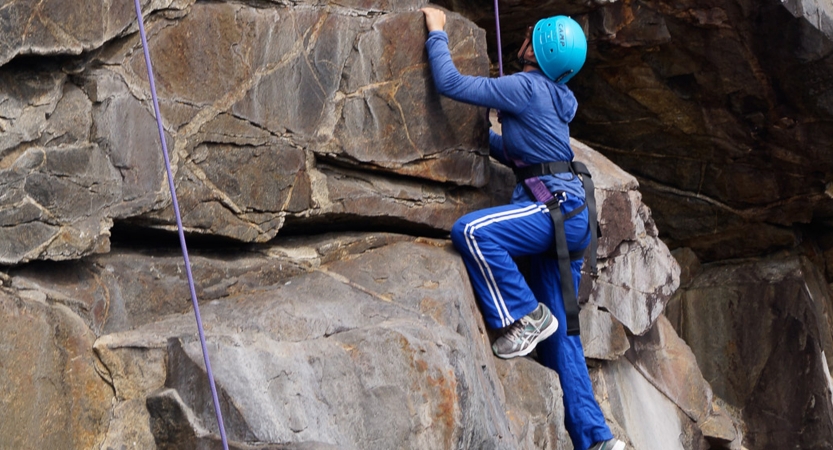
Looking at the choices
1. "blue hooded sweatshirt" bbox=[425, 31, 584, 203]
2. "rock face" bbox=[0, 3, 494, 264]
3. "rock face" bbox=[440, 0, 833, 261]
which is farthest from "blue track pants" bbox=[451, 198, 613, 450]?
"rock face" bbox=[440, 0, 833, 261]

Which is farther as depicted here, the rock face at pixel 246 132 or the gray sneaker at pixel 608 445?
the gray sneaker at pixel 608 445

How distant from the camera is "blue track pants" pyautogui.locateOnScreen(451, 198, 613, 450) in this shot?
5.43m

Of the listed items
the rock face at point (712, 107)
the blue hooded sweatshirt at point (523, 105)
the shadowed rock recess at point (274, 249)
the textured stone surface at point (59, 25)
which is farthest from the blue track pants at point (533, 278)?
the rock face at point (712, 107)

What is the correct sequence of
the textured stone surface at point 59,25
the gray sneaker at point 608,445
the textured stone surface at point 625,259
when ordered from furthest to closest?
the textured stone surface at point 625,259
the gray sneaker at point 608,445
the textured stone surface at point 59,25

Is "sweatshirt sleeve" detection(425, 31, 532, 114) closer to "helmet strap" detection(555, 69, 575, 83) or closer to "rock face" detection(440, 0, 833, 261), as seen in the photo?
"helmet strap" detection(555, 69, 575, 83)

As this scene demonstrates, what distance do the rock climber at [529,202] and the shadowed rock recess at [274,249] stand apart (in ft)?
0.53

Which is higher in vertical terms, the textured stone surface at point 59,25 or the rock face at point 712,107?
the textured stone surface at point 59,25

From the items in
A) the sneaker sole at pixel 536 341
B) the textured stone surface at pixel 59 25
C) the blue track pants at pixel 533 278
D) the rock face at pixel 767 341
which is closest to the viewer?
the textured stone surface at pixel 59 25

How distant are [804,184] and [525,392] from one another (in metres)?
5.70

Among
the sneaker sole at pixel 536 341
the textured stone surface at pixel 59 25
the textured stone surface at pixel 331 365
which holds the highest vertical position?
the textured stone surface at pixel 59 25

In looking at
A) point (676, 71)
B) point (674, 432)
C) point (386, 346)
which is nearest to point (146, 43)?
point (386, 346)

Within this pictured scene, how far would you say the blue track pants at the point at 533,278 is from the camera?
17.8 feet

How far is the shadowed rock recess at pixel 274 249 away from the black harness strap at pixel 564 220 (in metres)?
0.38

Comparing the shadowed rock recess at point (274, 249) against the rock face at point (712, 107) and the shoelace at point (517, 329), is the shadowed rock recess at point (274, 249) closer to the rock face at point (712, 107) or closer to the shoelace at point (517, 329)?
the shoelace at point (517, 329)
